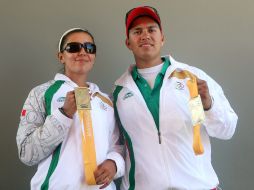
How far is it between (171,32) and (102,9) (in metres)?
0.48

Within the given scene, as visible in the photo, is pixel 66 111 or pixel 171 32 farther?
pixel 171 32

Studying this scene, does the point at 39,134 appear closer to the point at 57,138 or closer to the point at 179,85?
the point at 57,138

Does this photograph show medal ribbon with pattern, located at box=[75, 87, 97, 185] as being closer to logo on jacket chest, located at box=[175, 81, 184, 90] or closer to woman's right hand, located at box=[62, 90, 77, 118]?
woman's right hand, located at box=[62, 90, 77, 118]

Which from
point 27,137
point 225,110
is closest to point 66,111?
point 27,137

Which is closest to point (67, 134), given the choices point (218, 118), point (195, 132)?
point (195, 132)

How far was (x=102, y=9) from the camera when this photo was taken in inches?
85.9

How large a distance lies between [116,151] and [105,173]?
23 cm

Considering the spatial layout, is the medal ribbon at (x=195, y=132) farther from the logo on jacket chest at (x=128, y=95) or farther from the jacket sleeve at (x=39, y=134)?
the jacket sleeve at (x=39, y=134)

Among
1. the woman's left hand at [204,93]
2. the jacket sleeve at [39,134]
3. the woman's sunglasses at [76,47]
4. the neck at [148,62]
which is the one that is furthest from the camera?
the neck at [148,62]

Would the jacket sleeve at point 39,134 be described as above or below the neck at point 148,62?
below

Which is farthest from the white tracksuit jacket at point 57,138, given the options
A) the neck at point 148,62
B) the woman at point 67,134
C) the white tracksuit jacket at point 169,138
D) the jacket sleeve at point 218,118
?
the jacket sleeve at point 218,118

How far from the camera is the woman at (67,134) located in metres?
1.46

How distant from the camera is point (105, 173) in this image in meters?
1.53
